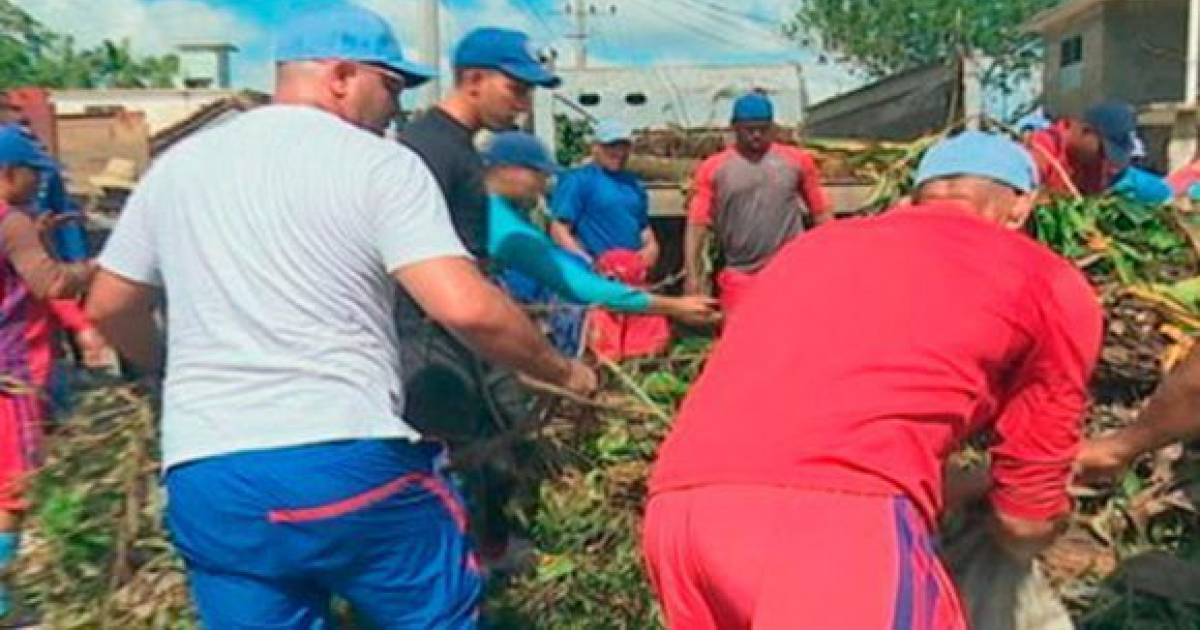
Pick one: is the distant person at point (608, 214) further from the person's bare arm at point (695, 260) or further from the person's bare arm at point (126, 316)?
the person's bare arm at point (126, 316)

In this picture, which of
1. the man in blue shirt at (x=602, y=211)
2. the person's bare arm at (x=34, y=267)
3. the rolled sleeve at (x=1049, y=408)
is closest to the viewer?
the rolled sleeve at (x=1049, y=408)

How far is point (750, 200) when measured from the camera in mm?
8336

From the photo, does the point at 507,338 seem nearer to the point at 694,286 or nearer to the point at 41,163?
the point at 41,163

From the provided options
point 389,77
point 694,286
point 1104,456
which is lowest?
point 694,286

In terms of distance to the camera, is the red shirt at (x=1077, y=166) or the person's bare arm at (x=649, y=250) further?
the person's bare arm at (x=649, y=250)

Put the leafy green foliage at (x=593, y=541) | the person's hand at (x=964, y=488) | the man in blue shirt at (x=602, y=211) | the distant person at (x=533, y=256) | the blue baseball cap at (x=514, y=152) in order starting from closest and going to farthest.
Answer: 1. the person's hand at (x=964, y=488)
2. the distant person at (x=533, y=256)
3. the leafy green foliage at (x=593, y=541)
4. the blue baseball cap at (x=514, y=152)
5. the man in blue shirt at (x=602, y=211)

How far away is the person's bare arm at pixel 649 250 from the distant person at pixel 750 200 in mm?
477

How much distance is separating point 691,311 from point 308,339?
1487 mm

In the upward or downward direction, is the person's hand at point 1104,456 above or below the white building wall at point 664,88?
below

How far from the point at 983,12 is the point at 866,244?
84522 mm

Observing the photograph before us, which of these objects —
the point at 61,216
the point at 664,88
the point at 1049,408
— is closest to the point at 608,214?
the point at 61,216

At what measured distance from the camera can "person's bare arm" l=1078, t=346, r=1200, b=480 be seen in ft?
10.9

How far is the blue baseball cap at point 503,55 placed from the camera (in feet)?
14.4

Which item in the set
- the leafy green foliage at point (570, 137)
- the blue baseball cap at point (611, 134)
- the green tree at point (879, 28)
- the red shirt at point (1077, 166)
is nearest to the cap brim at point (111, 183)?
the leafy green foliage at point (570, 137)
